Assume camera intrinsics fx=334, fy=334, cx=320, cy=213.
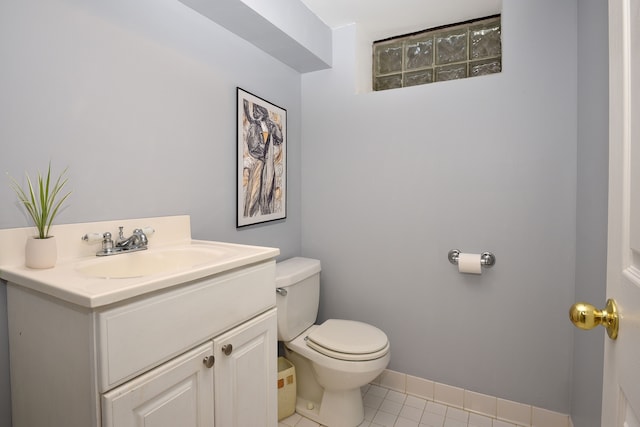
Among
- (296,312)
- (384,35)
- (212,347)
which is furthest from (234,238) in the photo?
(384,35)

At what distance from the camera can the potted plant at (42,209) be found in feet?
3.15

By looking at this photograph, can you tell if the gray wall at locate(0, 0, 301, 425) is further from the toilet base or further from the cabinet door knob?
the toilet base

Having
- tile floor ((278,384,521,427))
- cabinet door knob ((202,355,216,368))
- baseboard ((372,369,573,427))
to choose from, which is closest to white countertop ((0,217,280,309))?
cabinet door knob ((202,355,216,368))

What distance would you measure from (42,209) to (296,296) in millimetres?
1188

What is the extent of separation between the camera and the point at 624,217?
0.53m

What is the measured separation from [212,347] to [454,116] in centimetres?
165

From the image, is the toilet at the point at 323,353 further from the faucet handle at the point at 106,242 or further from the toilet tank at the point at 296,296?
the faucet handle at the point at 106,242

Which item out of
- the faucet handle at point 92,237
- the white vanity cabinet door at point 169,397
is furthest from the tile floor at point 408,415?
the faucet handle at point 92,237

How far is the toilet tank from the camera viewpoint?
1.75 m

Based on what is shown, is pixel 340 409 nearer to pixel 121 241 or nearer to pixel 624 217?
pixel 121 241

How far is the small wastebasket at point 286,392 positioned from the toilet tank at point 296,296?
0.60 feet

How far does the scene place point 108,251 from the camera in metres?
1.19

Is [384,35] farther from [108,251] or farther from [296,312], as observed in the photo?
[108,251]

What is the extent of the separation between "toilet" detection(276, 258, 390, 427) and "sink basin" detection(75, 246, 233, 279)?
518 millimetres
